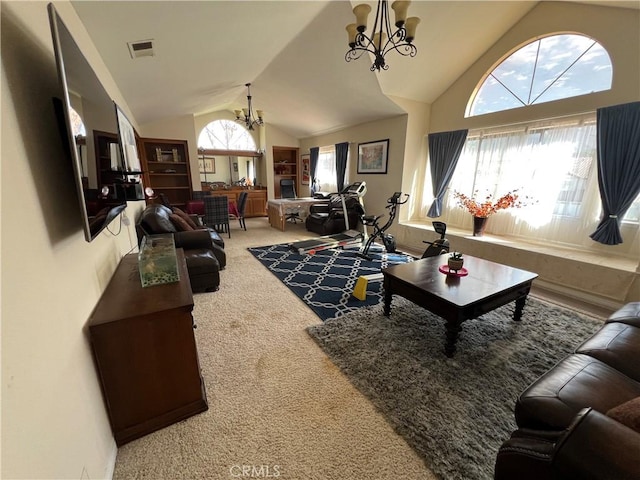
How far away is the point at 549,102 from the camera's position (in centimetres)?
329

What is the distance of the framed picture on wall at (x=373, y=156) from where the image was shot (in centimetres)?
Answer: 516

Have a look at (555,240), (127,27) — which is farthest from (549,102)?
(127,27)

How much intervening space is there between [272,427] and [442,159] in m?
4.63

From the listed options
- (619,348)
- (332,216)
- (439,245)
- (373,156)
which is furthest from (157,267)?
(373,156)

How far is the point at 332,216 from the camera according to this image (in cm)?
565

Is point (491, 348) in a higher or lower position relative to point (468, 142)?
lower

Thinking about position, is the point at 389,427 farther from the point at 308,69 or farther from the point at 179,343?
the point at 308,69

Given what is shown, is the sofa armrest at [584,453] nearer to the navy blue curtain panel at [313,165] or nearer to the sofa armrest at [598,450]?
the sofa armrest at [598,450]

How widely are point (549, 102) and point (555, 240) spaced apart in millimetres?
1774

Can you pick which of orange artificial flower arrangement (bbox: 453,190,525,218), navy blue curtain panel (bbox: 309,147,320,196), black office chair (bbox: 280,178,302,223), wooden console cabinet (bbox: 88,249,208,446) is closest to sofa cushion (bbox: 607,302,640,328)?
orange artificial flower arrangement (bbox: 453,190,525,218)

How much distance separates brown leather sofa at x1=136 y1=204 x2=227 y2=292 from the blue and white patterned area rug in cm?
85

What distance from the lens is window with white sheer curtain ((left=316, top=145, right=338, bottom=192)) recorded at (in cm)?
680

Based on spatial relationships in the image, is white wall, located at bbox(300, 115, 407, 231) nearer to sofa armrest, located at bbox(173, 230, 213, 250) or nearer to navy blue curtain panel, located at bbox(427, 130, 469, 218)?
navy blue curtain panel, located at bbox(427, 130, 469, 218)

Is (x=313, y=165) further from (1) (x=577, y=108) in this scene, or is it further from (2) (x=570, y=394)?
(2) (x=570, y=394)
